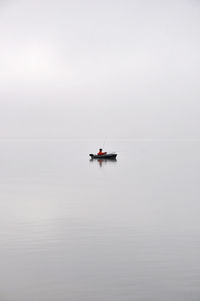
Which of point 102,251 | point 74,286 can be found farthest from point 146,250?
point 74,286

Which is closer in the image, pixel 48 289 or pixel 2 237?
pixel 48 289

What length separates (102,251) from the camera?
19.8 m

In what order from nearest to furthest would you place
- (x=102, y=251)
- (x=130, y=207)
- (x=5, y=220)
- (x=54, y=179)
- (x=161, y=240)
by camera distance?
(x=102, y=251) → (x=161, y=240) → (x=5, y=220) → (x=130, y=207) → (x=54, y=179)

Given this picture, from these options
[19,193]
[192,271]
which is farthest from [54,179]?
[192,271]

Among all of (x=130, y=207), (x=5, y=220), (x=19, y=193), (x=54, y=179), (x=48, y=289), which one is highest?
(x=54, y=179)

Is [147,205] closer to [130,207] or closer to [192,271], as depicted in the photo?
[130,207]

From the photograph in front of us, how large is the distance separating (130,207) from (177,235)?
9.93 m

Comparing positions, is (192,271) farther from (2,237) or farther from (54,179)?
(54,179)

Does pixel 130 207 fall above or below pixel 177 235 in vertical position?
above

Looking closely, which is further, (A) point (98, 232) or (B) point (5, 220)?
(B) point (5, 220)

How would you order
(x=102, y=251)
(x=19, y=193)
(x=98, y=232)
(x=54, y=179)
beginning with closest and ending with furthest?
(x=102, y=251)
(x=98, y=232)
(x=19, y=193)
(x=54, y=179)

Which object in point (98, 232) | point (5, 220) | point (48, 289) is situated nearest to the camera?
point (48, 289)

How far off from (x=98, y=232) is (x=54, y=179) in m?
32.4

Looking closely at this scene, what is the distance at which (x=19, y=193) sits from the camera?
4131cm
